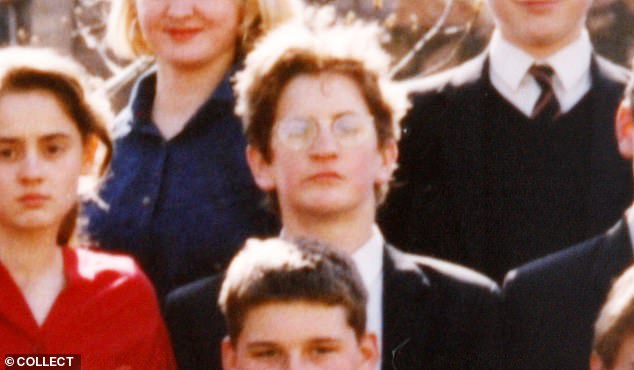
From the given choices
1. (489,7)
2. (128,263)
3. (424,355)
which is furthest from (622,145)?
(128,263)

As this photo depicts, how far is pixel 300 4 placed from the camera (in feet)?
8.52

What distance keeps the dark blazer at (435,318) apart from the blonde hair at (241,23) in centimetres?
44

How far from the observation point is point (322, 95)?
241cm

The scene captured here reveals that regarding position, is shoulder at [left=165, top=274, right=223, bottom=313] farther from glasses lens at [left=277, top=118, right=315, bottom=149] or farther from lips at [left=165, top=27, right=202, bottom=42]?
lips at [left=165, top=27, right=202, bottom=42]

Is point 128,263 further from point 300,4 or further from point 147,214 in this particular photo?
point 300,4

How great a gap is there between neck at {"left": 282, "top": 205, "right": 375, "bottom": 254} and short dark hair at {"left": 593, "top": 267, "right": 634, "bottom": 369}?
15.9 inches

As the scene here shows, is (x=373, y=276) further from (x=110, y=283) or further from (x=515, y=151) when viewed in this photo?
(x=110, y=283)

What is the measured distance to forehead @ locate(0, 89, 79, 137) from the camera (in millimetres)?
2414

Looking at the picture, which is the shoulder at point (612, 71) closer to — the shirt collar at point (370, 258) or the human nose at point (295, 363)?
the shirt collar at point (370, 258)

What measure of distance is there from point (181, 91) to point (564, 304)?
2.44 ft

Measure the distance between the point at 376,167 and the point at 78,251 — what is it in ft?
1.68

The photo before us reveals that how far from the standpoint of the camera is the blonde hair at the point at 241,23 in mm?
2539

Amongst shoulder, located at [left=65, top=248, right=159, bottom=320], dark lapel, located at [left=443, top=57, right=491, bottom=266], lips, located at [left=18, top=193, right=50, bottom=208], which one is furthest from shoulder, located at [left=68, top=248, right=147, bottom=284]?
dark lapel, located at [left=443, top=57, right=491, bottom=266]

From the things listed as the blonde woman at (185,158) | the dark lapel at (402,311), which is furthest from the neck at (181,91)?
the dark lapel at (402,311)
